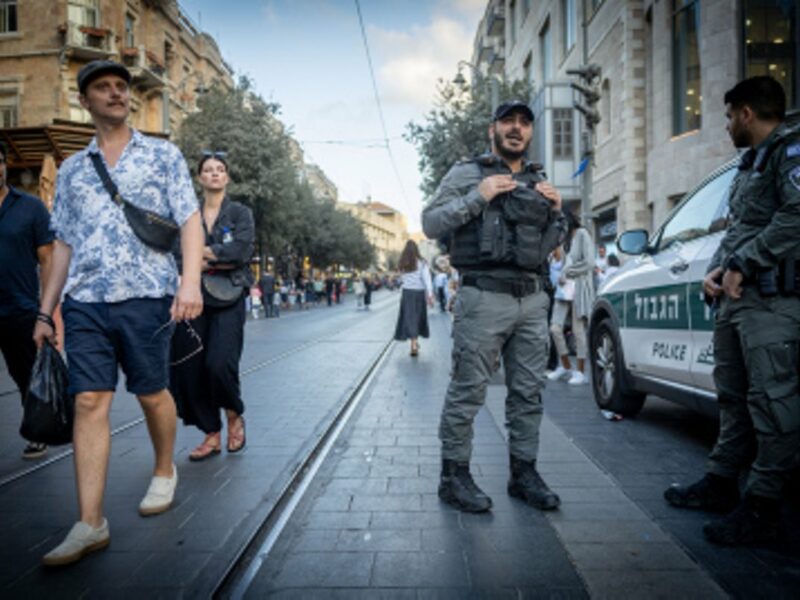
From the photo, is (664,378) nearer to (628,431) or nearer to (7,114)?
(628,431)

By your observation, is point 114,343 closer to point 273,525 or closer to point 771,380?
point 273,525

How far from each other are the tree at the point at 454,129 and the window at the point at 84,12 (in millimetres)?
13463

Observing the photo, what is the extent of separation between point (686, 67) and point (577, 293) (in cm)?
1168

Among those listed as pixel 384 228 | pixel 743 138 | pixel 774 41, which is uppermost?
pixel 384 228

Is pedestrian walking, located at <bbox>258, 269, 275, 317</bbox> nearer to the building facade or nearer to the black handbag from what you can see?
the black handbag

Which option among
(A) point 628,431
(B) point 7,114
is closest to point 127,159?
(A) point 628,431

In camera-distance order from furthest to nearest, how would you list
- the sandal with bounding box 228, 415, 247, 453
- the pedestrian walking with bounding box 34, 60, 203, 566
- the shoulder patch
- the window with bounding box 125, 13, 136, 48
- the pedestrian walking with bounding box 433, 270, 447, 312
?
the window with bounding box 125, 13, 136, 48 < the pedestrian walking with bounding box 433, 270, 447, 312 < the sandal with bounding box 228, 415, 247, 453 < the pedestrian walking with bounding box 34, 60, 203, 566 < the shoulder patch

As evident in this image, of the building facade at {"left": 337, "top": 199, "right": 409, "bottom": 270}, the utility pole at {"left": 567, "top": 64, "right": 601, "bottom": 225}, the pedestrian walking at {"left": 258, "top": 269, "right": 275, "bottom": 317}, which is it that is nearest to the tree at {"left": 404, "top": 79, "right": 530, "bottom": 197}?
the pedestrian walking at {"left": 258, "top": 269, "right": 275, "bottom": 317}

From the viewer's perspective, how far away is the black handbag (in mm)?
4191

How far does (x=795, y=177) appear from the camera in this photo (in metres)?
2.76

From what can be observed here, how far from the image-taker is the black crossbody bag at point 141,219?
302 centimetres

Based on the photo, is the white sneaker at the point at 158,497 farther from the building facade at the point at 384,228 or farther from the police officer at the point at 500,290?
the building facade at the point at 384,228

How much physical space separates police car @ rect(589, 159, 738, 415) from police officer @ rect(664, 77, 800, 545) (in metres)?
0.80

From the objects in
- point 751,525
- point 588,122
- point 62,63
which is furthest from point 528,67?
point 751,525
